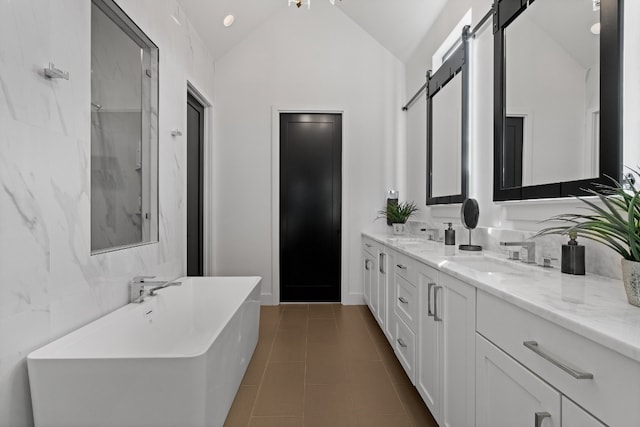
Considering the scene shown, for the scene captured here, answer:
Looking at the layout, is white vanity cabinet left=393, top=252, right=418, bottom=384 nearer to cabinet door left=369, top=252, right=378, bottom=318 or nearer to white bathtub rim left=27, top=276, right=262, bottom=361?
cabinet door left=369, top=252, right=378, bottom=318

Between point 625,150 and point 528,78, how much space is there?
727 mm

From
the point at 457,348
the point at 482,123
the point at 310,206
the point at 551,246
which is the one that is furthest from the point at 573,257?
the point at 310,206

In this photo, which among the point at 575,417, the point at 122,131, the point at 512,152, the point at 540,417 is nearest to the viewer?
the point at 575,417

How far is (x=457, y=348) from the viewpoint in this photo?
1.46 metres

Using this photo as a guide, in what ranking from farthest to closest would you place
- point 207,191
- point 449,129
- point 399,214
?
point 207,191
point 399,214
point 449,129

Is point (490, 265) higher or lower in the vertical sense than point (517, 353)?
higher

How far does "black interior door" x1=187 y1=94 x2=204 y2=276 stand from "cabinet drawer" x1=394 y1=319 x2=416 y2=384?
2.17m

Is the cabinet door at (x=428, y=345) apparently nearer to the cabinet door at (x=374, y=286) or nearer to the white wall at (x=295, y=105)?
the cabinet door at (x=374, y=286)

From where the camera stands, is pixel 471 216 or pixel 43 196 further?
pixel 471 216

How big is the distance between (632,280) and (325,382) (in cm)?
181

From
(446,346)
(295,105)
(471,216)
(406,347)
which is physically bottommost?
(406,347)

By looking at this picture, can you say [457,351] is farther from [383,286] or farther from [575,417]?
[383,286]

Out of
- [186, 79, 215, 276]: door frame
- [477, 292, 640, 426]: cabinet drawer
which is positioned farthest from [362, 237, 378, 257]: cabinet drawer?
[477, 292, 640, 426]: cabinet drawer

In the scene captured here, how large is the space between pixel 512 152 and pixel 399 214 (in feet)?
6.51
